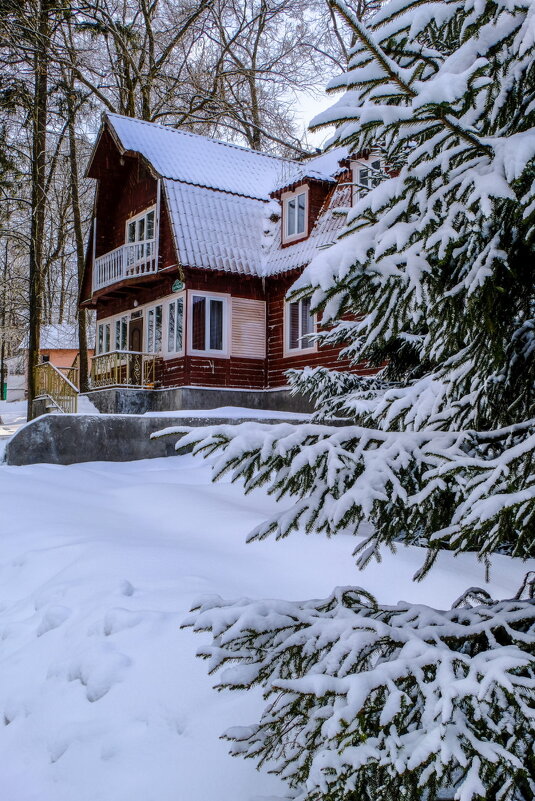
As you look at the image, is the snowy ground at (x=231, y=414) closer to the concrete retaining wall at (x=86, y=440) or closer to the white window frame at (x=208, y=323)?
the concrete retaining wall at (x=86, y=440)

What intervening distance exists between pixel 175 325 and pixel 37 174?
7005 millimetres

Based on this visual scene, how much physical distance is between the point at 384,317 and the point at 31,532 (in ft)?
17.3

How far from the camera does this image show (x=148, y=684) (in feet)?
12.2

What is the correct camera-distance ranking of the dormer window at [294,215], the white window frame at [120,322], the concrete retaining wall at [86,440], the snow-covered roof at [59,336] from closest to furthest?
the concrete retaining wall at [86,440] → the dormer window at [294,215] → the white window frame at [120,322] → the snow-covered roof at [59,336]

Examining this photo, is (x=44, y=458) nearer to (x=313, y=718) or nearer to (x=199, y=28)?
(x=313, y=718)

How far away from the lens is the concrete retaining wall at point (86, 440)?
11250mm

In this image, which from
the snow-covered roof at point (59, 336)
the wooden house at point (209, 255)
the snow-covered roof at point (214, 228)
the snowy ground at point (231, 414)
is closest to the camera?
the snowy ground at point (231, 414)

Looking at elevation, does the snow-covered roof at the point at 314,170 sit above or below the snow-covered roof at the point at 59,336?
above

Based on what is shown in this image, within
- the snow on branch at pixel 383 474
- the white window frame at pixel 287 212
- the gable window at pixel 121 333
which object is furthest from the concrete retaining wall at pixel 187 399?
the snow on branch at pixel 383 474

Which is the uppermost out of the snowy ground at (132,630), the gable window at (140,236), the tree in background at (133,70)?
the tree in background at (133,70)

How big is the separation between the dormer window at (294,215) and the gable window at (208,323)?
2.38m

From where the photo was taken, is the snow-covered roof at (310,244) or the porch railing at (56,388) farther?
the porch railing at (56,388)

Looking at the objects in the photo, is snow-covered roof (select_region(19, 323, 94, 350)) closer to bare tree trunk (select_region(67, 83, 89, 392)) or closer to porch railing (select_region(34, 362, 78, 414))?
bare tree trunk (select_region(67, 83, 89, 392))

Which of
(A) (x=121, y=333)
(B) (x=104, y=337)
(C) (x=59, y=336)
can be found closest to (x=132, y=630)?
(A) (x=121, y=333)
